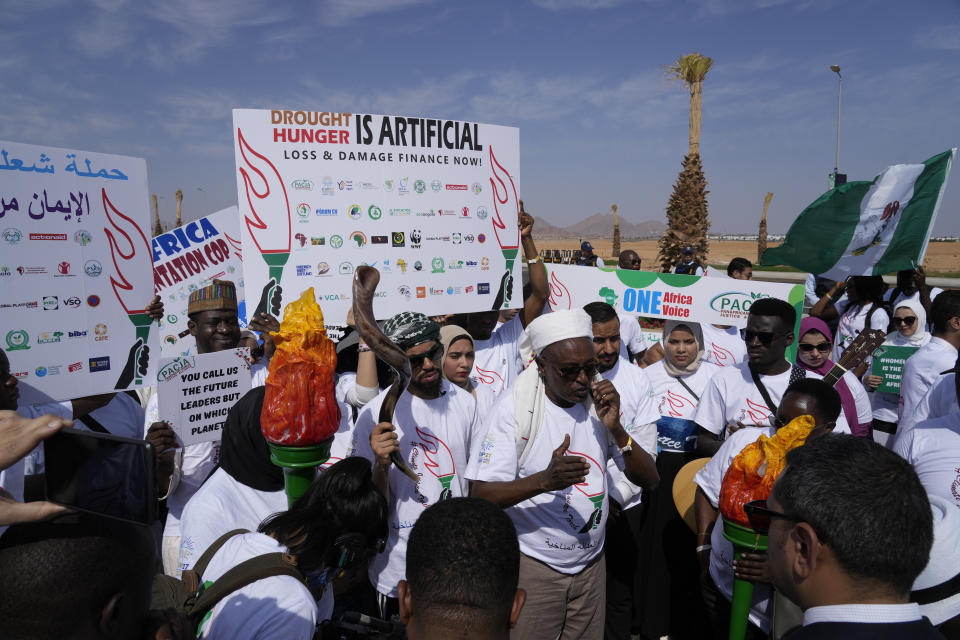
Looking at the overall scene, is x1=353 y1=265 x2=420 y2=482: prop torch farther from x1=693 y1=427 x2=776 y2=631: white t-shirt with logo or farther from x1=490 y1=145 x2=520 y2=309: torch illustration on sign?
x1=490 y1=145 x2=520 y2=309: torch illustration on sign

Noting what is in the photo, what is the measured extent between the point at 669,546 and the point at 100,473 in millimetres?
4187

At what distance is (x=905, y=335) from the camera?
22.0 ft

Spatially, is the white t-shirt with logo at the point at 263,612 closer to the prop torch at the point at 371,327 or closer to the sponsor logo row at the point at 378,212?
the prop torch at the point at 371,327

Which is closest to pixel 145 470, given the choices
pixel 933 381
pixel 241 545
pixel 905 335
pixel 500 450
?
pixel 241 545

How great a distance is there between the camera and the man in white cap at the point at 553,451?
3.10 meters

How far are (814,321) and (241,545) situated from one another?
180 inches

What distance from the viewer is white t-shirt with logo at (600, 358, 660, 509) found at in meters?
3.62

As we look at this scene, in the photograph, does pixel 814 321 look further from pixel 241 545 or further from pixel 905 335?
pixel 241 545

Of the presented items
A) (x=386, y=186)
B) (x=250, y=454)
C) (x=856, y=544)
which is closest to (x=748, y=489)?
(x=856, y=544)

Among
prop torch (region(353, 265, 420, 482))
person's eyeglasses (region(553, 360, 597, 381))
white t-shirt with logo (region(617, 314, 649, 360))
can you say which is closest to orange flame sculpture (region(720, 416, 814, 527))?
person's eyeglasses (region(553, 360, 597, 381))

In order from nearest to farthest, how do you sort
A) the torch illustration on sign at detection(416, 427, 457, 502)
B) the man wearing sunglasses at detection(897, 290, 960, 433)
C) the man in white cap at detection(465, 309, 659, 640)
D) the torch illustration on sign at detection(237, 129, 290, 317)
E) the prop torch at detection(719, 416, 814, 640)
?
1. the prop torch at detection(719, 416, 814, 640)
2. the man in white cap at detection(465, 309, 659, 640)
3. the torch illustration on sign at detection(416, 427, 457, 502)
4. the torch illustration on sign at detection(237, 129, 290, 317)
5. the man wearing sunglasses at detection(897, 290, 960, 433)

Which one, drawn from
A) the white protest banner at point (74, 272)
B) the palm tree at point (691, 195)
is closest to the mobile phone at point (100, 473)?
the white protest banner at point (74, 272)

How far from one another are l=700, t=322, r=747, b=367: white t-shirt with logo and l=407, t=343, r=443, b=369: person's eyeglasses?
3485mm

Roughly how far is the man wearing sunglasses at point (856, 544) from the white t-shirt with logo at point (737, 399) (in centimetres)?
235
